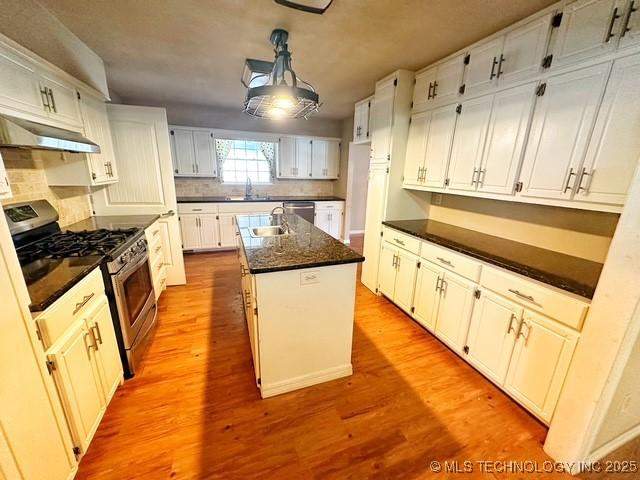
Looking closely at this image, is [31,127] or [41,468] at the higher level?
[31,127]

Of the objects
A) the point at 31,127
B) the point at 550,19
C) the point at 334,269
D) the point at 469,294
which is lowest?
the point at 469,294

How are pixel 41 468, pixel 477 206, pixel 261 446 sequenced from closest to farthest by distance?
pixel 41 468, pixel 261 446, pixel 477 206

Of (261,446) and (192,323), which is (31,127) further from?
(261,446)

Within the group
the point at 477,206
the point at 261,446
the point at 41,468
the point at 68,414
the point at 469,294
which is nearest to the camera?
the point at 41,468

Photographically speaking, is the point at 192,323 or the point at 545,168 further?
the point at 192,323

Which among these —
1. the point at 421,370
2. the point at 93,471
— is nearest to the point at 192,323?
the point at 93,471

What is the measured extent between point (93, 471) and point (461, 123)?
3362 millimetres

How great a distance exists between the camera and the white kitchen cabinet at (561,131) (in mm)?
1475

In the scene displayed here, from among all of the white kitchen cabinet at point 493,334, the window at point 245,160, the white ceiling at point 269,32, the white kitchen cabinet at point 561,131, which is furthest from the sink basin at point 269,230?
the window at point 245,160

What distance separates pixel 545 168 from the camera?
1693 mm

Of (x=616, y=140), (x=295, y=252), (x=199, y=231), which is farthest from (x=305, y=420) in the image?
(x=199, y=231)

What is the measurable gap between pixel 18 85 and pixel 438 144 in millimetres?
3040

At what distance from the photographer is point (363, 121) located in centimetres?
333

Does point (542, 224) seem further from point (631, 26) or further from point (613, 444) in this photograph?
point (613, 444)
